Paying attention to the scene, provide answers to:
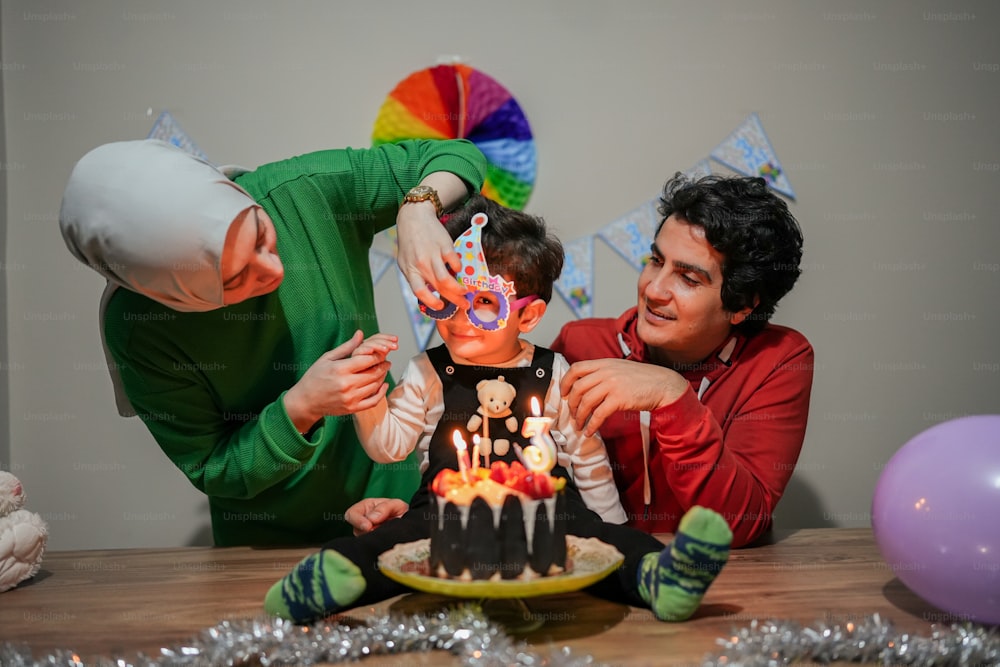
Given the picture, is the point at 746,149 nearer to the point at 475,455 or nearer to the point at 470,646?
Result: the point at 475,455

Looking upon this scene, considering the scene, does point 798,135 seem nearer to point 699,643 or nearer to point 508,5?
point 508,5

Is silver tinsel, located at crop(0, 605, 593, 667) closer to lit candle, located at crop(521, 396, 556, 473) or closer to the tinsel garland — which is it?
the tinsel garland

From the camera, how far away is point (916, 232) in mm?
3037

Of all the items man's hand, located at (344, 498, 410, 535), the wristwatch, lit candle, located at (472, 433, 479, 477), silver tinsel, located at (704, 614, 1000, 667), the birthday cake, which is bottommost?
silver tinsel, located at (704, 614, 1000, 667)

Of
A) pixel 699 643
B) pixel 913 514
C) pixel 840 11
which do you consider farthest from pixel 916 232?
pixel 699 643

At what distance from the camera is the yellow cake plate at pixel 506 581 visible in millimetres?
1244

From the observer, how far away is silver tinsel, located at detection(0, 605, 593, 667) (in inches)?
48.8

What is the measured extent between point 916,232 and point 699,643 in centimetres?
221

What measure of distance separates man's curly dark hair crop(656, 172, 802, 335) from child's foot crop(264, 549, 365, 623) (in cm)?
105

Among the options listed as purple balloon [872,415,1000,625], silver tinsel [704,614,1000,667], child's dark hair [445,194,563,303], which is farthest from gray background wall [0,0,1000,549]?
silver tinsel [704,614,1000,667]

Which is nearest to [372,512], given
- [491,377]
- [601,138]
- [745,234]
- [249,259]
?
[491,377]

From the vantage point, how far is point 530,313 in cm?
183

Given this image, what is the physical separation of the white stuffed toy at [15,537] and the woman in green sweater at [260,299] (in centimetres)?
27

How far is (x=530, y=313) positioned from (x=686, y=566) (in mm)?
685
